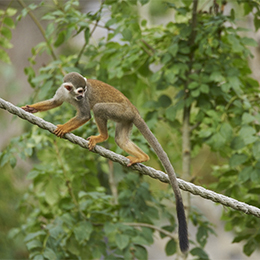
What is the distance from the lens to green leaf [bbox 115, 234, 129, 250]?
317cm

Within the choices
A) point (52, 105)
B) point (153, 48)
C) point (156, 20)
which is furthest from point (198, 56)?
point (156, 20)

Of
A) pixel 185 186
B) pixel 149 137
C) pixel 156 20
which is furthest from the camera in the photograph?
pixel 156 20

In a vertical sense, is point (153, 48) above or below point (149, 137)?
above

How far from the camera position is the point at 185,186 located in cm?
266

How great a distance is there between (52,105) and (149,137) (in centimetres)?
89

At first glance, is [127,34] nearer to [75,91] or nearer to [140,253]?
[75,91]

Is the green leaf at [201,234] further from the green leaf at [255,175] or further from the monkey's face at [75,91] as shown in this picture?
the monkey's face at [75,91]

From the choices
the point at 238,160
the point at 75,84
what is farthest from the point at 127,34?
the point at 238,160

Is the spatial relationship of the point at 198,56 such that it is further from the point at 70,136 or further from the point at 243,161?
the point at 70,136

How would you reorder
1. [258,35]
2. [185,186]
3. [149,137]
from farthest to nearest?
[258,35] < [149,137] < [185,186]

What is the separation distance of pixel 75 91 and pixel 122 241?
1.33 metres

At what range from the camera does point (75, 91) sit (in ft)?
10.6

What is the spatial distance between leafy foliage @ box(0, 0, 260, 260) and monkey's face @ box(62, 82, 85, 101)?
1.13ft

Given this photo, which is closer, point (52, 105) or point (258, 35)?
point (52, 105)
